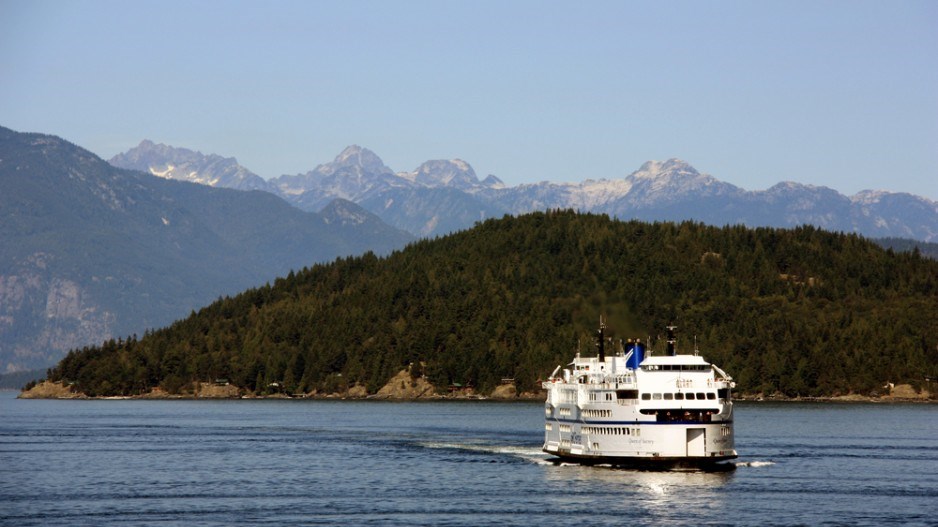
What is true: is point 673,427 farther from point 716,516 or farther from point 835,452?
point 835,452

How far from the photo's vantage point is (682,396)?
140625 millimetres

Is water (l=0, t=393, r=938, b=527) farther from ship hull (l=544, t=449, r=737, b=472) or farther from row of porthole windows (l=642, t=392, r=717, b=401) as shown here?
row of porthole windows (l=642, t=392, r=717, b=401)

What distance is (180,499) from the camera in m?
138

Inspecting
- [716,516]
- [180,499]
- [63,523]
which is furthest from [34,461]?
[716,516]

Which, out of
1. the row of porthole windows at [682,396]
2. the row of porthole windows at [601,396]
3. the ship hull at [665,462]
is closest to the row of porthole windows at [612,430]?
the ship hull at [665,462]

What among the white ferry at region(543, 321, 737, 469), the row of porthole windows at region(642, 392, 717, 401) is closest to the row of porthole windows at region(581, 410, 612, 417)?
the white ferry at region(543, 321, 737, 469)

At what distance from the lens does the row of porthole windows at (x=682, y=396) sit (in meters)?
140

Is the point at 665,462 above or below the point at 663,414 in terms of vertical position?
below

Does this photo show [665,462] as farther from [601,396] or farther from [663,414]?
[601,396]

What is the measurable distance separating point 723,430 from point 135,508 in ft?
186

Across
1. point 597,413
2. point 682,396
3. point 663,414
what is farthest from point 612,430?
point 682,396

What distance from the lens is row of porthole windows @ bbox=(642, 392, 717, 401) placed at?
140500 millimetres

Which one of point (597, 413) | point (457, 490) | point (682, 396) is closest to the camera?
point (682, 396)

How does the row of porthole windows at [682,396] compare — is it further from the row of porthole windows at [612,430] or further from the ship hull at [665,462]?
the ship hull at [665,462]
